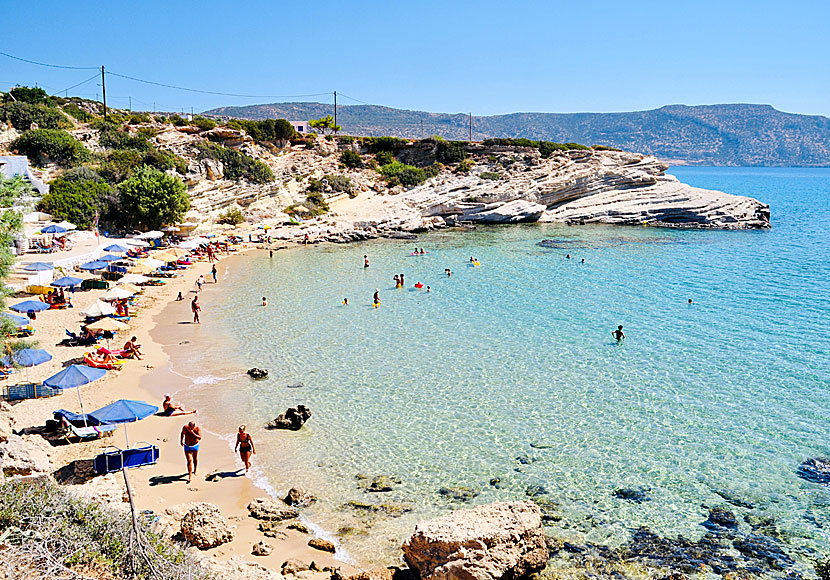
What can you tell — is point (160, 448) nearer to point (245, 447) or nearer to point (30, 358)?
point (245, 447)

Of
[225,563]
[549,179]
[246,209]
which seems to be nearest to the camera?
[225,563]

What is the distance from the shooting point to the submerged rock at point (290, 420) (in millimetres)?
13219

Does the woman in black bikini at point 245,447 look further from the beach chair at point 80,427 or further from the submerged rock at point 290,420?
the beach chair at point 80,427

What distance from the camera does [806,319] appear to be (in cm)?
2183

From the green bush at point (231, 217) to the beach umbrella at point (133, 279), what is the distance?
16.6 metres

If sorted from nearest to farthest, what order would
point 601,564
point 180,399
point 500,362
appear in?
point 601,564 < point 180,399 < point 500,362

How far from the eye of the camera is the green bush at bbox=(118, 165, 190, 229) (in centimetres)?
3553

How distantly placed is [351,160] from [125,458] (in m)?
52.3

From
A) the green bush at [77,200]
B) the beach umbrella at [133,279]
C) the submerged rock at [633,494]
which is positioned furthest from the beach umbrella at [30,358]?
the green bush at [77,200]

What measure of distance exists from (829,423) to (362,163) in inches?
2071

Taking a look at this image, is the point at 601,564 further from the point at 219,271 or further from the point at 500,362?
the point at 219,271

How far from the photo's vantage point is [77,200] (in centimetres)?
3462

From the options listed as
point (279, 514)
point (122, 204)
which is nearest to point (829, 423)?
point (279, 514)

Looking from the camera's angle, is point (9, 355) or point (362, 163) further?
point (362, 163)
